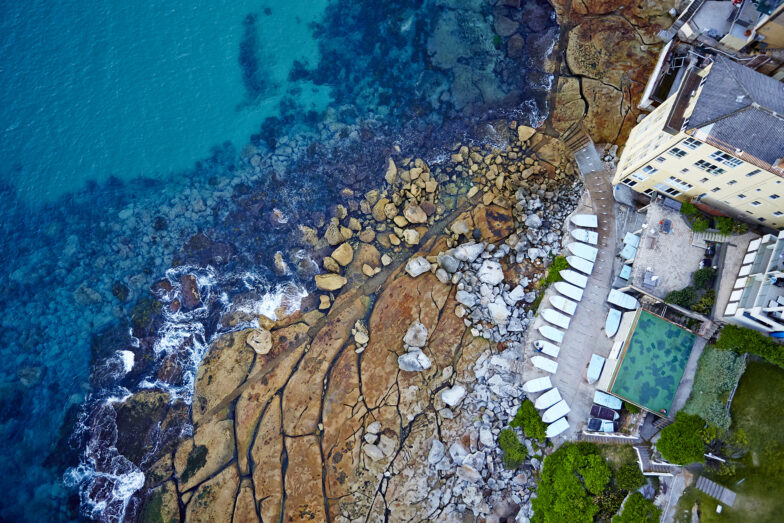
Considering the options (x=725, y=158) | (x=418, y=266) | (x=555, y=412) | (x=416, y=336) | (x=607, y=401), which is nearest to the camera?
(x=725, y=158)

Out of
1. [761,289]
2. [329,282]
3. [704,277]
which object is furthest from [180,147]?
[761,289]

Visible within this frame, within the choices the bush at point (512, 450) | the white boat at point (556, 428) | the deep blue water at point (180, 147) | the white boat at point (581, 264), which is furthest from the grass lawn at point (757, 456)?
the deep blue water at point (180, 147)

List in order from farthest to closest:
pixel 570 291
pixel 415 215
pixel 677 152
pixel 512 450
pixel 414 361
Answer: pixel 415 215, pixel 414 361, pixel 570 291, pixel 512 450, pixel 677 152

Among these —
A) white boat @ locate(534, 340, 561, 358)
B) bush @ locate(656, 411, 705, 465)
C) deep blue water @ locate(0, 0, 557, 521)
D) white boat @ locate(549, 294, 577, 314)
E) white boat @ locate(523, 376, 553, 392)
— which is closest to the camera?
bush @ locate(656, 411, 705, 465)

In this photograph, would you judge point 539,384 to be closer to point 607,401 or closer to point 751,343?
point 607,401

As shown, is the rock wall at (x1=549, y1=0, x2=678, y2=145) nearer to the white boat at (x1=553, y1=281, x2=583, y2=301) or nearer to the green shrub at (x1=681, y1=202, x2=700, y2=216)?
the green shrub at (x1=681, y1=202, x2=700, y2=216)

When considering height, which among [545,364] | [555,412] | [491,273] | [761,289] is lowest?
[555,412]

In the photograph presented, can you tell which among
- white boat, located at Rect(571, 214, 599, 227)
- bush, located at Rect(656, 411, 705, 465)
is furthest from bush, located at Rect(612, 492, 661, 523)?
white boat, located at Rect(571, 214, 599, 227)
